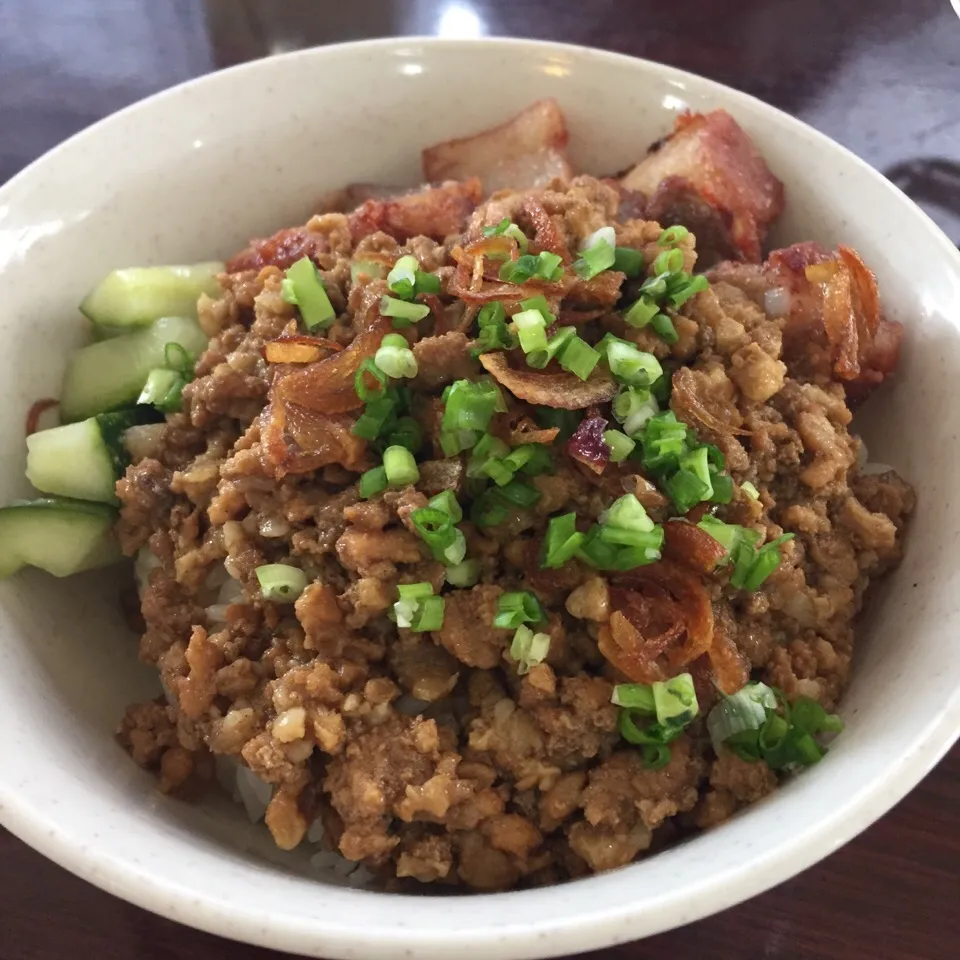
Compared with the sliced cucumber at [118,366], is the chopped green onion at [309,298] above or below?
above

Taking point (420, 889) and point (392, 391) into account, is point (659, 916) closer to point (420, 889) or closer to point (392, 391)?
point (420, 889)

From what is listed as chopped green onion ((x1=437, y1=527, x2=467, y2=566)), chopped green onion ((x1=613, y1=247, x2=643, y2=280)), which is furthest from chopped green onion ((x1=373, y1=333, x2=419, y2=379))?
chopped green onion ((x1=613, y1=247, x2=643, y2=280))

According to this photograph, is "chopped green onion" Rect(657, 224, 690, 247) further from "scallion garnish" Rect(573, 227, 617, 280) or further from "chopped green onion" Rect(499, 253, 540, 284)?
"chopped green onion" Rect(499, 253, 540, 284)

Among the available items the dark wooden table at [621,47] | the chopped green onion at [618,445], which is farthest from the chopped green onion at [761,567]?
the dark wooden table at [621,47]

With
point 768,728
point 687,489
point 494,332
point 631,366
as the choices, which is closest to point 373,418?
point 494,332

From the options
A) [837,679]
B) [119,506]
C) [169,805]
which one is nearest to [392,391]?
[119,506]

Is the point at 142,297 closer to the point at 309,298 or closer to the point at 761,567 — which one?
the point at 309,298

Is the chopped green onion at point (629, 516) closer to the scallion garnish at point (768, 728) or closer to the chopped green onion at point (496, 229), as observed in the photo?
the scallion garnish at point (768, 728)
